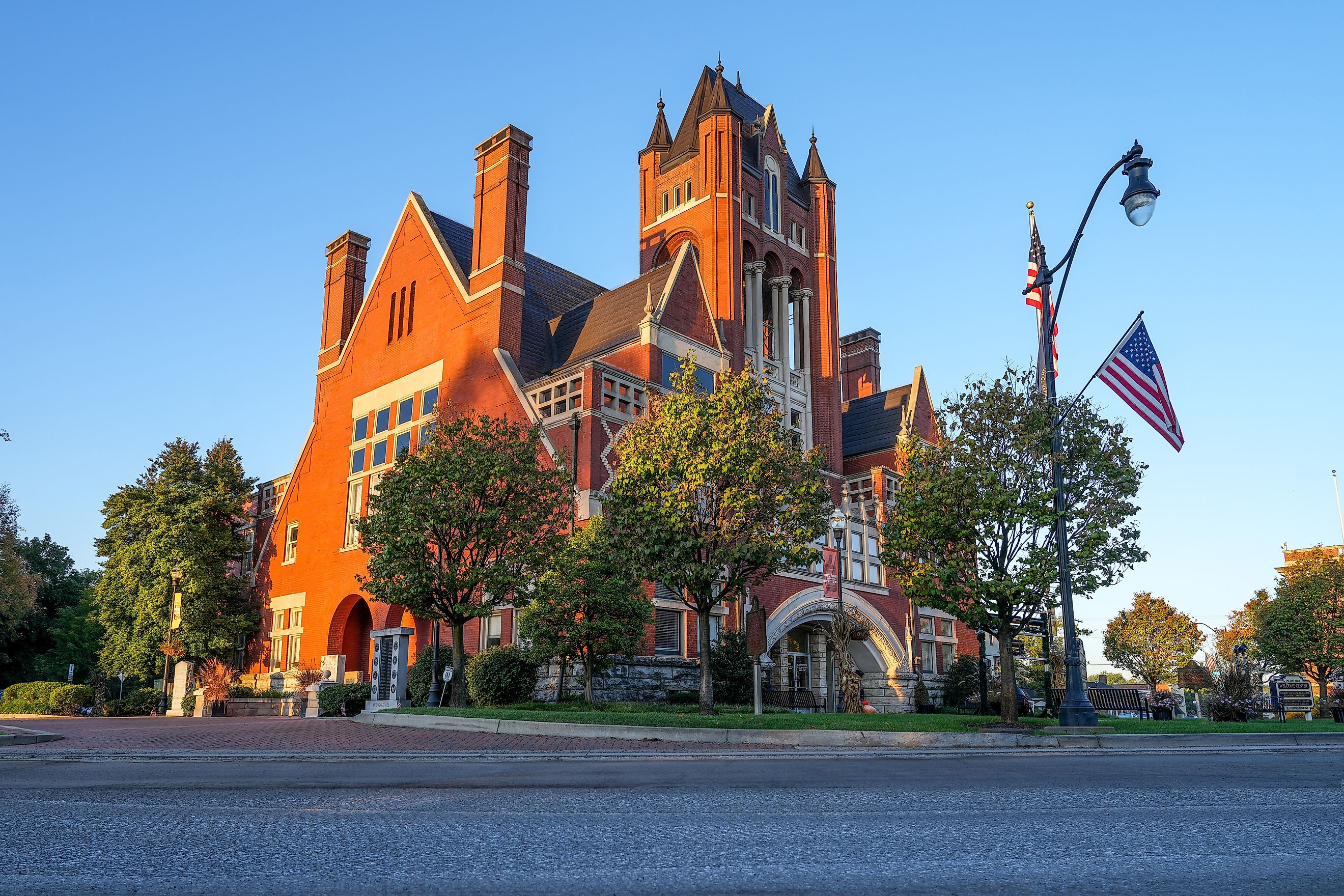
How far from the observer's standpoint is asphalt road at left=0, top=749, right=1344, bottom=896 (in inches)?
184

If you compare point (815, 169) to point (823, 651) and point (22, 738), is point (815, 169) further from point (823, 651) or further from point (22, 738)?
point (22, 738)

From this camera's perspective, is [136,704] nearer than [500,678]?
No

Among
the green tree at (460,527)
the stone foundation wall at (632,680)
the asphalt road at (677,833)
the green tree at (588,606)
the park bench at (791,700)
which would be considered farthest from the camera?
the park bench at (791,700)

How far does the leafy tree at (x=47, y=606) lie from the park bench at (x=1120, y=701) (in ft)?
187

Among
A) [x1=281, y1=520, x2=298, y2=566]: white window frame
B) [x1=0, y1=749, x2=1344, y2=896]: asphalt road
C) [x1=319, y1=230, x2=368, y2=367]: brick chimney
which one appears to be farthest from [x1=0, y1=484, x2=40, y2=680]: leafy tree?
[x1=0, y1=749, x2=1344, y2=896]: asphalt road

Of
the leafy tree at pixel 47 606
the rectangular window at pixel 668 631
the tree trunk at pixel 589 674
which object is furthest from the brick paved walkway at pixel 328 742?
the leafy tree at pixel 47 606

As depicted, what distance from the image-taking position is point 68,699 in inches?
1593

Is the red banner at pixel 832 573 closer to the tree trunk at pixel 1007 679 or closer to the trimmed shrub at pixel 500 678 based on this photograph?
the tree trunk at pixel 1007 679

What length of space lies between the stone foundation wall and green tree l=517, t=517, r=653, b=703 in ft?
9.01

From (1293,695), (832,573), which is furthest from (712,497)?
(1293,695)

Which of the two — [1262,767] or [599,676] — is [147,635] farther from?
[1262,767]

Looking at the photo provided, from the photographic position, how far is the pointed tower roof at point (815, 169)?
48250 millimetres

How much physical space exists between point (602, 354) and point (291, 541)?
19.8m

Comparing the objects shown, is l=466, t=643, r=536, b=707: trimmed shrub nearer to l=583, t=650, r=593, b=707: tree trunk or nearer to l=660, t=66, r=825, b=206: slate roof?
l=583, t=650, r=593, b=707: tree trunk
